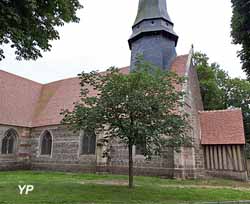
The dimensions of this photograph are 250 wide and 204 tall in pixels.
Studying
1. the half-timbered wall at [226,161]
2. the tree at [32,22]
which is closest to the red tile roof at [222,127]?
the half-timbered wall at [226,161]

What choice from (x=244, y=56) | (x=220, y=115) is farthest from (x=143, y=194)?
(x=220, y=115)

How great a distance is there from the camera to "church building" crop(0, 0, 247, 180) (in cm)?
1516

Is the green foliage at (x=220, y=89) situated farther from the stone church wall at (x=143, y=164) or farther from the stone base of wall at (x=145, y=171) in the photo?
the stone base of wall at (x=145, y=171)

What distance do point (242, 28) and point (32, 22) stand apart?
650 cm

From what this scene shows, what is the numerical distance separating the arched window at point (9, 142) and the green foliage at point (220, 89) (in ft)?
57.1

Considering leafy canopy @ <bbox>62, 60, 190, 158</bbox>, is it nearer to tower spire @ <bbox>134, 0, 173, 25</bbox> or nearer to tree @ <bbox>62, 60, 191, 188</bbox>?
tree @ <bbox>62, 60, 191, 188</bbox>

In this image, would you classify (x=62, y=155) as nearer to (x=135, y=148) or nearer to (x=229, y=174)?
(x=135, y=148)

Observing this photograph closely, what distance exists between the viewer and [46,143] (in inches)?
763

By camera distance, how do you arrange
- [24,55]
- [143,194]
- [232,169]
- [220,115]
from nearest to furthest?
[24,55] → [143,194] → [232,169] → [220,115]

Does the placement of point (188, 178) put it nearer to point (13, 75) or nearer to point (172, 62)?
point (172, 62)

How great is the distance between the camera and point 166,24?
59.4 feet

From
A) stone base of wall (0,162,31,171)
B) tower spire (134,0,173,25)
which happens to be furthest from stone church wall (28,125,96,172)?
tower spire (134,0,173,25)

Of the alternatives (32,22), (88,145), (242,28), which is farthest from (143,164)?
(32,22)

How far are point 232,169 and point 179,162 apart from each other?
13.5ft
